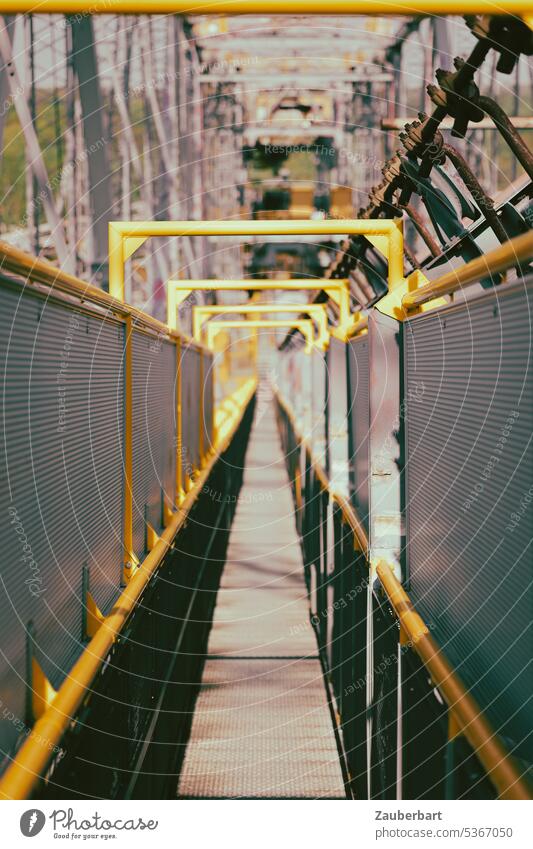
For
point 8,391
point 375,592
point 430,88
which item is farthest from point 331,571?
point 8,391

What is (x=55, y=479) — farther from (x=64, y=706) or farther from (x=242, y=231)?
(x=242, y=231)

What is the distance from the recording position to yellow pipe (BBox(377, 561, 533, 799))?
1824mm

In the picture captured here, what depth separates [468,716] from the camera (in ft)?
6.90

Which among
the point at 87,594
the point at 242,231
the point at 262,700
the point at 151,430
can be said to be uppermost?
the point at 242,231

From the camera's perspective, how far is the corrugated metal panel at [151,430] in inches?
184

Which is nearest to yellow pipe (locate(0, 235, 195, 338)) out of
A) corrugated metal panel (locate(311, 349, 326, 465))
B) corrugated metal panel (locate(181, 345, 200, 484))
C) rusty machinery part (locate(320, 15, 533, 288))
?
rusty machinery part (locate(320, 15, 533, 288))

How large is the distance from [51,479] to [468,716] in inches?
44.3

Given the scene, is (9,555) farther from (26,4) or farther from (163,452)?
(163,452)

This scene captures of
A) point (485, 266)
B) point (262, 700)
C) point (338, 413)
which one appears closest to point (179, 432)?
point (338, 413)

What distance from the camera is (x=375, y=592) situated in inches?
155

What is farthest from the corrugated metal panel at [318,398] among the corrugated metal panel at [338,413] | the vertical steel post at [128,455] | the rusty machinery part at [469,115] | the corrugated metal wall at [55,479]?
the corrugated metal wall at [55,479]

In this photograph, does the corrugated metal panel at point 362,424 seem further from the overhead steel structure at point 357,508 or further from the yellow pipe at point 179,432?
the yellow pipe at point 179,432

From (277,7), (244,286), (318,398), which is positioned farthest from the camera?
(318,398)
